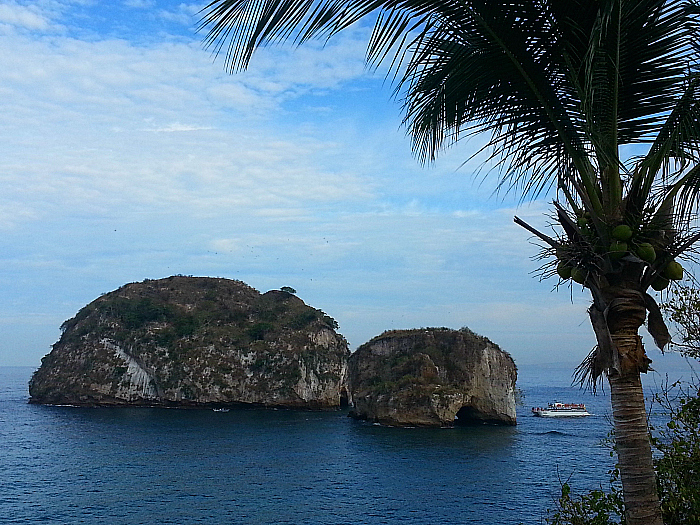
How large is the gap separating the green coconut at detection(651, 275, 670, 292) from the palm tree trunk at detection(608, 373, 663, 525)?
30.9 inches

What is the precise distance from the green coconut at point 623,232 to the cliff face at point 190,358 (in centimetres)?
8189

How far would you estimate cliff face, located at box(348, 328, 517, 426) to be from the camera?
63.8 meters

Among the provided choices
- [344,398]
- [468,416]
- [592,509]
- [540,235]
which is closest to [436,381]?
[468,416]

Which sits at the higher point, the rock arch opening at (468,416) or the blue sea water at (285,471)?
the rock arch opening at (468,416)

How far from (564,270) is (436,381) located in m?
63.0

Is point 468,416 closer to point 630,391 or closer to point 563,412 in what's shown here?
point 563,412

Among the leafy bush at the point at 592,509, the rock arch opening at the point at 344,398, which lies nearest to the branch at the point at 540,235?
the leafy bush at the point at 592,509

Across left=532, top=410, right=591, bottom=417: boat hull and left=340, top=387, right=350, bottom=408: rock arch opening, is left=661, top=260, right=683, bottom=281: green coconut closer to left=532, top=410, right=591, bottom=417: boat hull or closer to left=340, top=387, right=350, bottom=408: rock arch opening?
left=532, top=410, right=591, bottom=417: boat hull

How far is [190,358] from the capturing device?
86.8m

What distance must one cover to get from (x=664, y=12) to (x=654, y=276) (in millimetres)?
2132

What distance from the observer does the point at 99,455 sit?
1937 inches

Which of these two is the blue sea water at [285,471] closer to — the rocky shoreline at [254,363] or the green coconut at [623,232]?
the rocky shoreline at [254,363]

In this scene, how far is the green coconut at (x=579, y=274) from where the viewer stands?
203 inches

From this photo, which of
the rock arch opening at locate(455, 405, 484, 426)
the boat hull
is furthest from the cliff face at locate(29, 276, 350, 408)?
the boat hull
